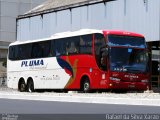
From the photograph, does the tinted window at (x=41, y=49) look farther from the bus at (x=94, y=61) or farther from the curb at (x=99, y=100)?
the curb at (x=99, y=100)

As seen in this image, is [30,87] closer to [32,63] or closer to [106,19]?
[32,63]

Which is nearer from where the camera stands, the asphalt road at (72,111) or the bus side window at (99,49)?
the asphalt road at (72,111)

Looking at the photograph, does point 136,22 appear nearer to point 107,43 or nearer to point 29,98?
point 107,43

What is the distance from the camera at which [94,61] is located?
2802 cm

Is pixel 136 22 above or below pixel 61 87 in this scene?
above

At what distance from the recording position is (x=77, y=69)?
1169 inches

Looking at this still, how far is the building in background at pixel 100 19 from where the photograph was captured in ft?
115

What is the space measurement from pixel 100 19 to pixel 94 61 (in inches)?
464

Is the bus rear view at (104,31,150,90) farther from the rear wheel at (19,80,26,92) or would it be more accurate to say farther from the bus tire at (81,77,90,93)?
the rear wheel at (19,80,26,92)

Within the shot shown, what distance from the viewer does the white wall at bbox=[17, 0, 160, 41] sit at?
3497 centimetres

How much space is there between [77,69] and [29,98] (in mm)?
5010

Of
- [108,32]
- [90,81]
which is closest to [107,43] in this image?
[108,32]

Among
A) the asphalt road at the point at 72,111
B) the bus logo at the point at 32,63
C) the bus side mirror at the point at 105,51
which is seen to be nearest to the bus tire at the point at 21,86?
the bus logo at the point at 32,63

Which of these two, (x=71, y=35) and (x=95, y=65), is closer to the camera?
(x=95, y=65)
